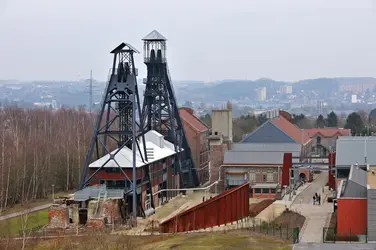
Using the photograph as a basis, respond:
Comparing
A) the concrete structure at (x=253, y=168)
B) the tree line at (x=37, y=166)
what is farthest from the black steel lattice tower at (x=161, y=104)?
the tree line at (x=37, y=166)

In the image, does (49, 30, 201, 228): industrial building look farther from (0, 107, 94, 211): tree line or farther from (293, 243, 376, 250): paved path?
(293, 243, 376, 250): paved path

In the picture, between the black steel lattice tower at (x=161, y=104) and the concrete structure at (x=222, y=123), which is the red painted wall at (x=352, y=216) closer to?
the black steel lattice tower at (x=161, y=104)

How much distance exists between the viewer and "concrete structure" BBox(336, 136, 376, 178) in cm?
5209

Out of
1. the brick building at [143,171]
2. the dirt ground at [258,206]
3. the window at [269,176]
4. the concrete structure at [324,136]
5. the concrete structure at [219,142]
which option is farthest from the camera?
the concrete structure at [324,136]

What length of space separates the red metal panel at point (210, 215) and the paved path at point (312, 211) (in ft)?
13.0

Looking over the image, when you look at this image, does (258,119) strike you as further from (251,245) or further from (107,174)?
(251,245)

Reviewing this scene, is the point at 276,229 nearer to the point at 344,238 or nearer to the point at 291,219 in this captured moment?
the point at 291,219

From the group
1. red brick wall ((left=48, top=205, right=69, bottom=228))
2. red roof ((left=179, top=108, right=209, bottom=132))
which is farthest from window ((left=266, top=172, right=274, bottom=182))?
red brick wall ((left=48, top=205, right=69, bottom=228))

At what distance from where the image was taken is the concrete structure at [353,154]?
171ft

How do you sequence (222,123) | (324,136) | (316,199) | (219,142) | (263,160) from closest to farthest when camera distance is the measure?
1. (316,199)
2. (263,160)
3. (219,142)
4. (222,123)
5. (324,136)

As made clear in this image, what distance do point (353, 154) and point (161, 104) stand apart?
50.2 feet

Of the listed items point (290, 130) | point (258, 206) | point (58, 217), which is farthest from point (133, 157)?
point (290, 130)

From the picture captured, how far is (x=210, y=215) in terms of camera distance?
41.1 meters

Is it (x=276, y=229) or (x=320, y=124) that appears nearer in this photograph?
(x=276, y=229)
